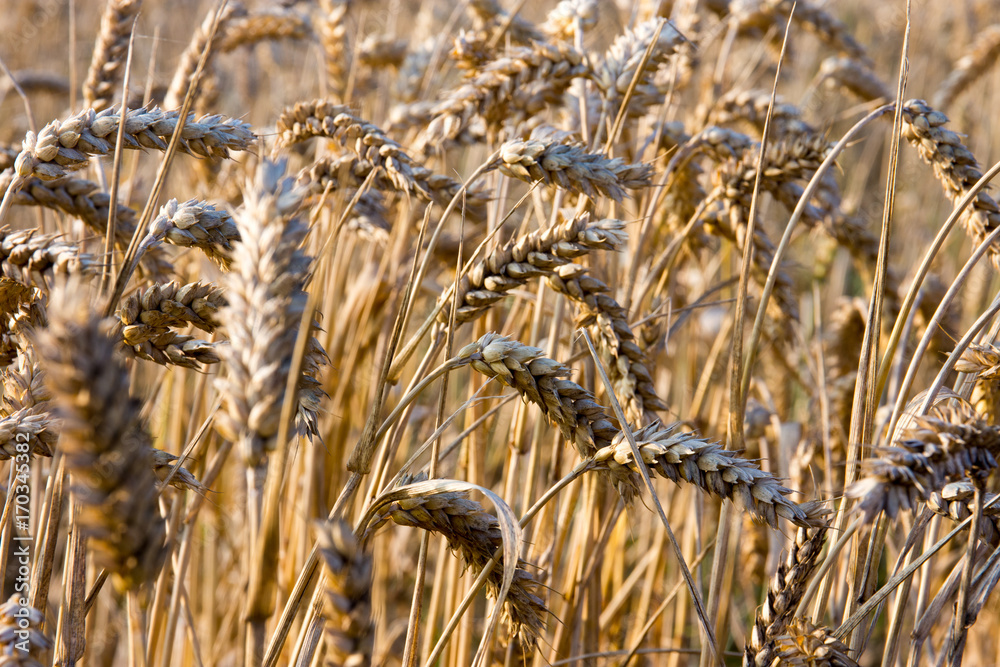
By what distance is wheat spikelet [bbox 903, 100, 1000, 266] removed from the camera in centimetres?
106

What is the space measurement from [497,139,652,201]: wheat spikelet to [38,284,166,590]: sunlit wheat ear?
651 millimetres

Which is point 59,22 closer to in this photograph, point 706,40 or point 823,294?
point 706,40

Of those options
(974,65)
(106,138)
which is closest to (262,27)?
(106,138)

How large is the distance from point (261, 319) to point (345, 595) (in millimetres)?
225

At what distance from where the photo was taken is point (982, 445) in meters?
0.72

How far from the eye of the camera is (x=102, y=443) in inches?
19.2

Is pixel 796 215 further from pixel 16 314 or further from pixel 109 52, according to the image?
pixel 109 52

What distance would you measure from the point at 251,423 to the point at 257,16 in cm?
233

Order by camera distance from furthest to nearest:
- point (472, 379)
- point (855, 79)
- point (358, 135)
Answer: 1. point (855, 79)
2. point (472, 379)
3. point (358, 135)

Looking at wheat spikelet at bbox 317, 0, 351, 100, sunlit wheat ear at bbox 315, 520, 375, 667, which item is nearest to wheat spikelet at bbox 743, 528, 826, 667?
sunlit wheat ear at bbox 315, 520, 375, 667

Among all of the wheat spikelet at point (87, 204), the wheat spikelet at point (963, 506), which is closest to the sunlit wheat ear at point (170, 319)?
the wheat spikelet at point (87, 204)

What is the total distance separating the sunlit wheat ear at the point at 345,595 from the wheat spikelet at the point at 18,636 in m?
0.35

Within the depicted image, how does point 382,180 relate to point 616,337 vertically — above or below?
above

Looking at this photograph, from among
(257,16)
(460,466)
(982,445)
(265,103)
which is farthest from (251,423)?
(265,103)
